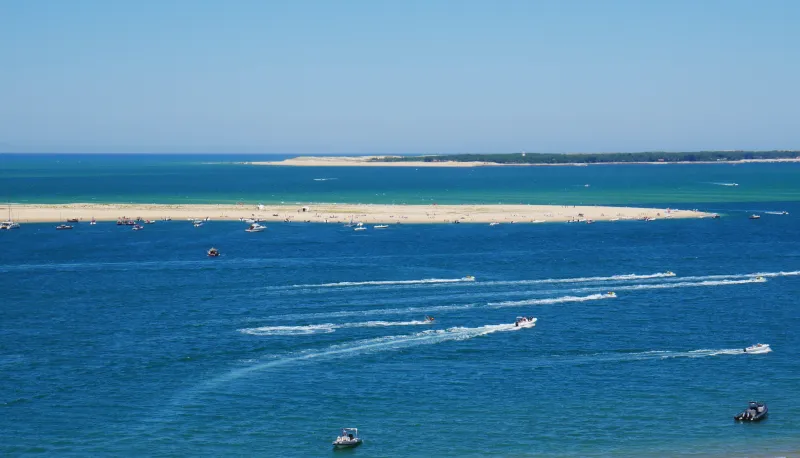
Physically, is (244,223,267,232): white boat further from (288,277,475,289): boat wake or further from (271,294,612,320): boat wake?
(271,294,612,320): boat wake

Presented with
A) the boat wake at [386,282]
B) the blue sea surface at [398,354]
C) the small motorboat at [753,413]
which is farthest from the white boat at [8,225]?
the small motorboat at [753,413]

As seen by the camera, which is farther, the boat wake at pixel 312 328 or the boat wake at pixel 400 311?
the boat wake at pixel 400 311

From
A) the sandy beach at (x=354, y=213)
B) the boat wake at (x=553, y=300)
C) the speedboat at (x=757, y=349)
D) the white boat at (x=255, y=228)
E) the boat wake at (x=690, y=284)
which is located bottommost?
the speedboat at (x=757, y=349)

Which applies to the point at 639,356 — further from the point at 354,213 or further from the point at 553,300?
the point at 354,213

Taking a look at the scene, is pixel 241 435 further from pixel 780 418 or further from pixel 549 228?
pixel 549 228

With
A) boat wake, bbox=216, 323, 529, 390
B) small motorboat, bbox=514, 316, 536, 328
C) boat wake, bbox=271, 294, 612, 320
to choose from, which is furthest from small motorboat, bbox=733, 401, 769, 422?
boat wake, bbox=271, 294, 612, 320

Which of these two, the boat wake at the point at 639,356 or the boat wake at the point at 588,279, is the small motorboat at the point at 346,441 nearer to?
the boat wake at the point at 639,356

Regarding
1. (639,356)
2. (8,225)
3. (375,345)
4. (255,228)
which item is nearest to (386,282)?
(375,345)
